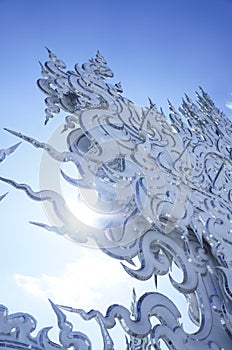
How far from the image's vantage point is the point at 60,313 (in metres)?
1.00

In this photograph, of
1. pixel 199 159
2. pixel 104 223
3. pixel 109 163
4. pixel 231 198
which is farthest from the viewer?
pixel 199 159

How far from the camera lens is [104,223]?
123 centimetres

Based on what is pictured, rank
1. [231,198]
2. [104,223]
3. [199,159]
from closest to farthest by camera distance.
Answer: [104,223] → [231,198] → [199,159]

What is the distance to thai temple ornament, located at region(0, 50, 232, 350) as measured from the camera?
105 centimetres

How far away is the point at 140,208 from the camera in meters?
1.32

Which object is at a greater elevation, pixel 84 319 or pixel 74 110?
pixel 74 110

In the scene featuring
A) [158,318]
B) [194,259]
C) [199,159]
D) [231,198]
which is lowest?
[158,318]

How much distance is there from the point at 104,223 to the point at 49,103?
683 mm

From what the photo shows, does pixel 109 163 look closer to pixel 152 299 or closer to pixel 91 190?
pixel 91 190

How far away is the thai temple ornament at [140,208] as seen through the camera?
1.05m

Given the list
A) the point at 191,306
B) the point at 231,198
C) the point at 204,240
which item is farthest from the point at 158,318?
the point at 231,198

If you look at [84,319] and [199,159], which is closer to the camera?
[84,319]

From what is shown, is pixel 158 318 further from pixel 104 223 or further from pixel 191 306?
pixel 104 223

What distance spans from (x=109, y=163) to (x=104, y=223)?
0.34 metres
